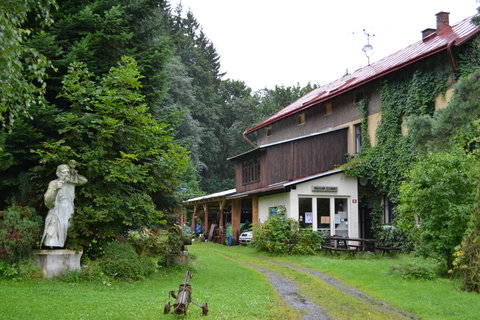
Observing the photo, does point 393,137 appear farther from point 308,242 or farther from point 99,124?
point 99,124

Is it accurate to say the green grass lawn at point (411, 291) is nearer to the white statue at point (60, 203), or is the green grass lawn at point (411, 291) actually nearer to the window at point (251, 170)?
the white statue at point (60, 203)

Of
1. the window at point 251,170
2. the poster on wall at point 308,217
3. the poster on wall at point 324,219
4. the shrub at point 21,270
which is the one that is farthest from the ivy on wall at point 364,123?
the shrub at point 21,270

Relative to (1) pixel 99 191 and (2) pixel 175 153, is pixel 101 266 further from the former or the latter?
(2) pixel 175 153

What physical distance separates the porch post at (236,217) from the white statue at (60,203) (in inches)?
661

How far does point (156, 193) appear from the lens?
46.3ft

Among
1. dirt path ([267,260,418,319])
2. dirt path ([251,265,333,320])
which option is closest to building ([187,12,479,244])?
dirt path ([267,260,418,319])

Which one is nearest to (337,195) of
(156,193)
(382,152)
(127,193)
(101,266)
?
(382,152)

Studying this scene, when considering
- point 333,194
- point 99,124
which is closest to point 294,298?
point 99,124

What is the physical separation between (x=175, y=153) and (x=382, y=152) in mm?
11802

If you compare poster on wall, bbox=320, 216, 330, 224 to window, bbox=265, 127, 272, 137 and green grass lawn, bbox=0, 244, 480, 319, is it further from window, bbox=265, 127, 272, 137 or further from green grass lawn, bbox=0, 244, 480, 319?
window, bbox=265, 127, 272, 137

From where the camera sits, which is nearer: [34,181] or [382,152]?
[34,181]

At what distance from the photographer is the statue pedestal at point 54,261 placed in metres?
10.4

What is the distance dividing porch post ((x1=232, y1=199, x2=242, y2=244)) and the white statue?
1679 centimetres

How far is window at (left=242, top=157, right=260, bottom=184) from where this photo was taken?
1067 inches
